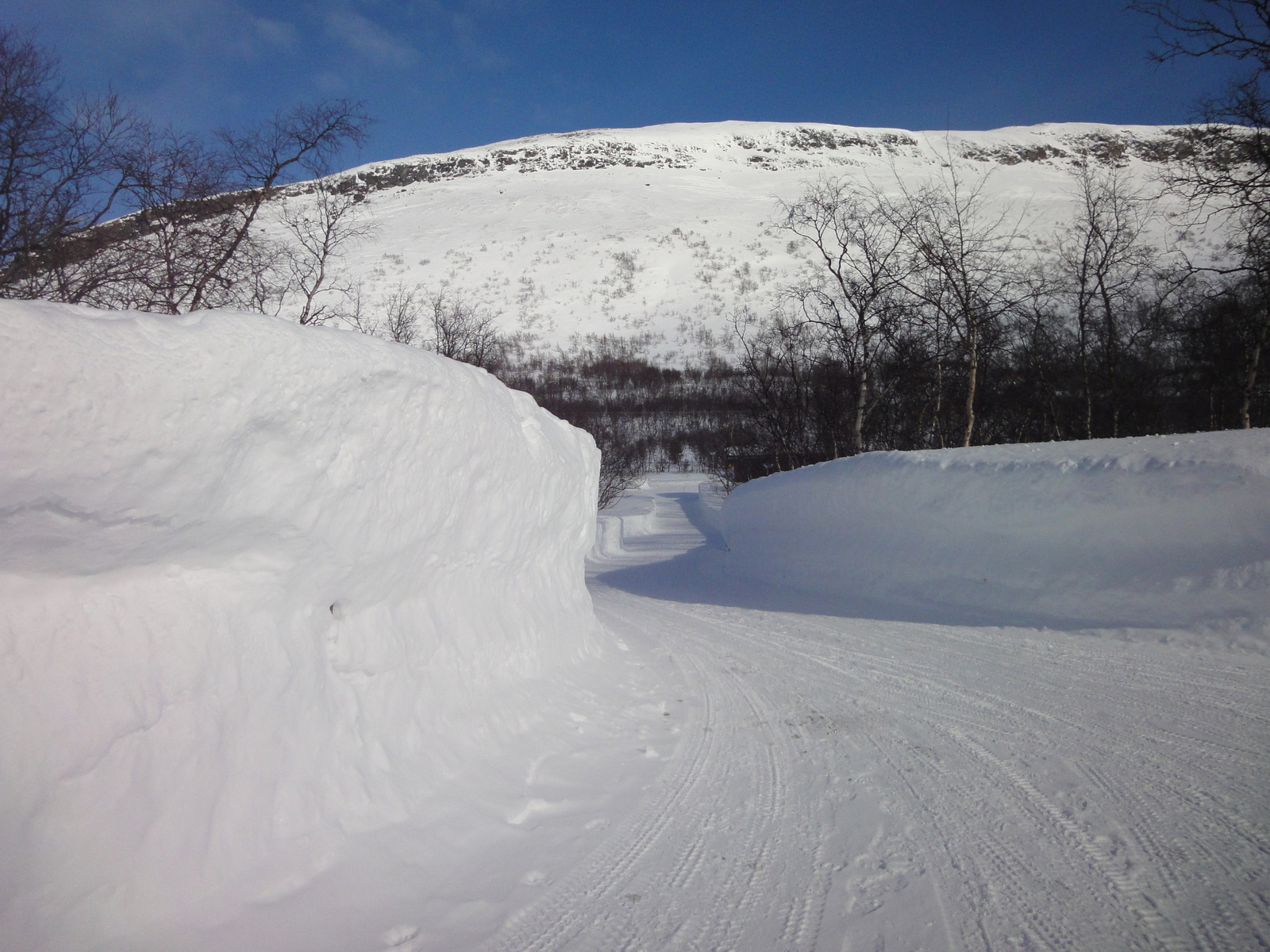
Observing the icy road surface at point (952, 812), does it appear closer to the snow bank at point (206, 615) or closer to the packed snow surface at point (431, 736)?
the packed snow surface at point (431, 736)

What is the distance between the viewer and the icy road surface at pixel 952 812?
95.0 inches

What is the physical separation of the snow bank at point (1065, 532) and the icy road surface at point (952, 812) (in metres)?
0.61

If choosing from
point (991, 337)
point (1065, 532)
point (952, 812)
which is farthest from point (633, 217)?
point (952, 812)

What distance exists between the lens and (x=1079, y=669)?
17.2ft

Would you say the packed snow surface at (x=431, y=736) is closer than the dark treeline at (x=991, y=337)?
Yes

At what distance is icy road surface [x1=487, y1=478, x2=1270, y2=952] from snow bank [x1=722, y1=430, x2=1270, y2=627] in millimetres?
611

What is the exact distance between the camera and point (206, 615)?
2.64 meters

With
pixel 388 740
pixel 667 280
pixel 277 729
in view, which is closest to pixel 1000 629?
pixel 388 740

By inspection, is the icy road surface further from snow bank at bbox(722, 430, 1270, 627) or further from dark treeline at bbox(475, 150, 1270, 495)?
dark treeline at bbox(475, 150, 1270, 495)

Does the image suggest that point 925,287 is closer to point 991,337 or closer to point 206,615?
point 991,337

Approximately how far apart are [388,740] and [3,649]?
1.63m

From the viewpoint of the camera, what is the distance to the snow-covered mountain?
49.9m

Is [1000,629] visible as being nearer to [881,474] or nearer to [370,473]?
[881,474]

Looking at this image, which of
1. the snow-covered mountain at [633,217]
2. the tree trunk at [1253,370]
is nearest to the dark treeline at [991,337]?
the tree trunk at [1253,370]
